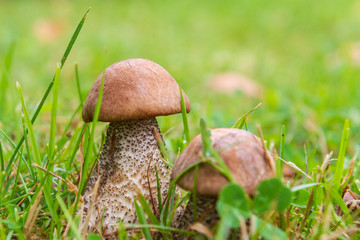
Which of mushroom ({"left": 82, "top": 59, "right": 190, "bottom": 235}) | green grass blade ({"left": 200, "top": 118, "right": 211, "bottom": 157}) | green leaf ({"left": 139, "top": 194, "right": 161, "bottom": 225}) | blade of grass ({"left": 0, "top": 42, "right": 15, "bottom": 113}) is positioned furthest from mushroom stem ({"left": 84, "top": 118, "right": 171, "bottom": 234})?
blade of grass ({"left": 0, "top": 42, "right": 15, "bottom": 113})

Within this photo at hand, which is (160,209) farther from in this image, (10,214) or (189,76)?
(189,76)

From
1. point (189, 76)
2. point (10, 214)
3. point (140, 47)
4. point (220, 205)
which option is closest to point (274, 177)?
point (220, 205)

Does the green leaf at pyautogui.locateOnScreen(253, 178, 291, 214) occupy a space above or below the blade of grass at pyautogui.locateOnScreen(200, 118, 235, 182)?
below

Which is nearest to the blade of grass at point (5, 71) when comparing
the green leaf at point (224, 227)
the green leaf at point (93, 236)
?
the green leaf at point (93, 236)

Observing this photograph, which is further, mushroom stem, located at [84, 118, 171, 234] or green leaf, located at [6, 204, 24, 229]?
mushroom stem, located at [84, 118, 171, 234]

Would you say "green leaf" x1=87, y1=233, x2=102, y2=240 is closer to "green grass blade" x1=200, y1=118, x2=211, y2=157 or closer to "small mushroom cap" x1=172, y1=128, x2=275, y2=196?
"small mushroom cap" x1=172, y1=128, x2=275, y2=196

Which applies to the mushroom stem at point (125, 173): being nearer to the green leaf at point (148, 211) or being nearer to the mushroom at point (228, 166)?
the green leaf at point (148, 211)

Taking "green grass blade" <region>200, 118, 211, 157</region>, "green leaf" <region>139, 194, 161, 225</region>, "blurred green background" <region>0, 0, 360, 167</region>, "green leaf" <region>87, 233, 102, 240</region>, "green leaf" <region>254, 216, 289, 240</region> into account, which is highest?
"green grass blade" <region>200, 118, 211, 157</region>
